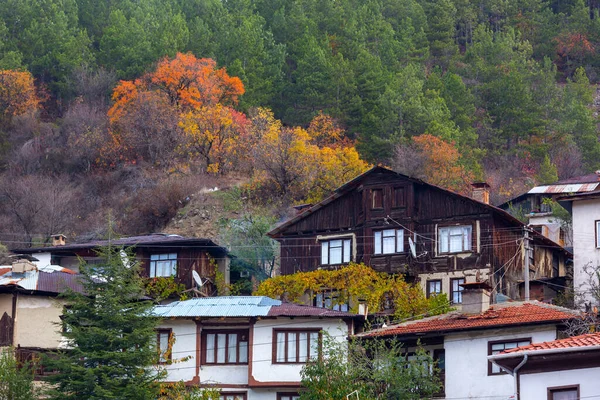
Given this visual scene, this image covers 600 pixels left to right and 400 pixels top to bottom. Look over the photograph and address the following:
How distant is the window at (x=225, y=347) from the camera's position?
46.5m

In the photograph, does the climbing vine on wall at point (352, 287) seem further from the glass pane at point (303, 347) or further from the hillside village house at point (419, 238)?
the glass pane at point (303, 347)

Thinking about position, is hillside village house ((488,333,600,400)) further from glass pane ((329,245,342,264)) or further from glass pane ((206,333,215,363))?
glass pane ((329,245,342,264))

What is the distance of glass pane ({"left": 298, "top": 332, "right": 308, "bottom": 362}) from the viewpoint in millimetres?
45681

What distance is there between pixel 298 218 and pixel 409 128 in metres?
38.1

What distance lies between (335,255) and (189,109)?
137 ft

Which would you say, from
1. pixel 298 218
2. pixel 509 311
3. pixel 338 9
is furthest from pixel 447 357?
pixel 338 9

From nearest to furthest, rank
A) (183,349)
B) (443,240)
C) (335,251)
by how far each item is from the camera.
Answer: (183,349)
(443,240)
(335,251)

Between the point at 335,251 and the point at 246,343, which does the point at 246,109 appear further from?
the point at 246,343

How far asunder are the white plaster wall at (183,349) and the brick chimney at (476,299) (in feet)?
34.6

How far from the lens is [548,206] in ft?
237

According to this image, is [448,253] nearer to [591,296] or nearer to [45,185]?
[591,296]

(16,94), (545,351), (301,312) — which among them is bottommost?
(545,351)

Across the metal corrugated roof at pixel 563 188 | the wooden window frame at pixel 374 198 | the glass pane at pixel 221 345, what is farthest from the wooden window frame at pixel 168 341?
the metal corrugated roof at pixel 563 188

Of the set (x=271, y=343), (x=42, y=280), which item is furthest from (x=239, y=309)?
(x=42, y=280)
